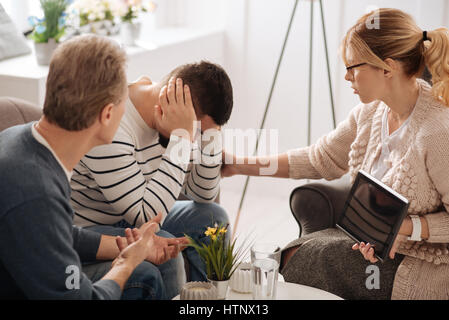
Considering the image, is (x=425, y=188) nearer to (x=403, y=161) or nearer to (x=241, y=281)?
(x=403, y=161)

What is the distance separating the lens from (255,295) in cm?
162

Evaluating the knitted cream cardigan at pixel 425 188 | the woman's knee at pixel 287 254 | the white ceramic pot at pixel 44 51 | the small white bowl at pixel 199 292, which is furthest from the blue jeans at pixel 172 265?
the white ceramic pot at pixel 44 51

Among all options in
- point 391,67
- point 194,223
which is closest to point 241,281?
point 194,223

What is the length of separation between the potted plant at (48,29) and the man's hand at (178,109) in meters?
1.11

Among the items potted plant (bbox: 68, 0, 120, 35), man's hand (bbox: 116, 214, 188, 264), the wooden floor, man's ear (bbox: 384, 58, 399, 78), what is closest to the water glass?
man's hand (bbox: 116, 214, 188, 264)

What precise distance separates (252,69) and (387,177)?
77.3 inches

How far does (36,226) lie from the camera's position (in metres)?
1.27

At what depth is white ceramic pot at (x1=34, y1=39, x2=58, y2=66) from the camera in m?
2.75

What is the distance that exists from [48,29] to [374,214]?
5.66 feet

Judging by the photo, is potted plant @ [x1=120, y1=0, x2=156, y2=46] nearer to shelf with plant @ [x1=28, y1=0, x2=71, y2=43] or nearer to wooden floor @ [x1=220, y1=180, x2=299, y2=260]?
shelf with plant @ [x1=28, y1=0, x2=71, y2=43]

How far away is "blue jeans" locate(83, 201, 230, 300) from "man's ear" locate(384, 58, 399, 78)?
0.70m

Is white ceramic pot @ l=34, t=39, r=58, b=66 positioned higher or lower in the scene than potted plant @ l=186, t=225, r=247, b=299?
higher
